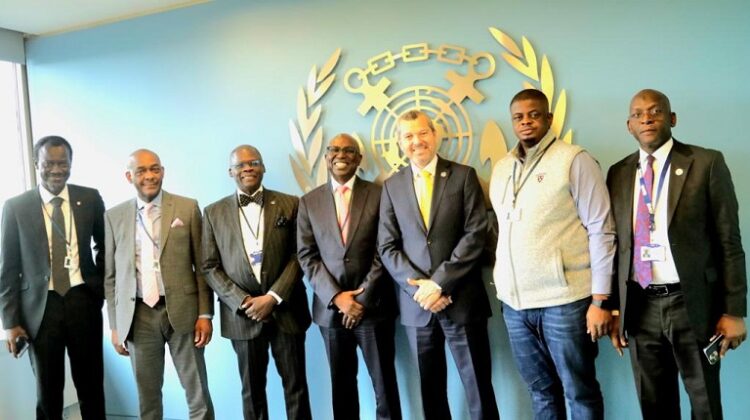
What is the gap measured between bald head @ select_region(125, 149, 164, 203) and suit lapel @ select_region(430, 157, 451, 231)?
1.56 meters

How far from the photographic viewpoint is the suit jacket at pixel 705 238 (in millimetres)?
2234

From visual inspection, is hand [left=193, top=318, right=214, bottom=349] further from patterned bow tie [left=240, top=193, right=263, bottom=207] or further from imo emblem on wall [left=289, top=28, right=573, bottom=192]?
imo emblem on wall [left=289, top=28, right=573, bottom=192]

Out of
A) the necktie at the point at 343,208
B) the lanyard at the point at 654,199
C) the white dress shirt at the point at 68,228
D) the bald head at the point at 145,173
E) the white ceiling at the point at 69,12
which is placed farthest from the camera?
the white ceiling at the point at 69,12

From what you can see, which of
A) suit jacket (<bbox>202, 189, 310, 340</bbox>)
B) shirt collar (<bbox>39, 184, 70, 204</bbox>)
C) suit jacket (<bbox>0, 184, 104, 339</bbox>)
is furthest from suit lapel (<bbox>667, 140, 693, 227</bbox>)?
shirt collar (<bbox>39, 184, 70, 204</bbox>)

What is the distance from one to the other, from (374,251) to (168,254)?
1.14 metres

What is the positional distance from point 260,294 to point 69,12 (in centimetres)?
258

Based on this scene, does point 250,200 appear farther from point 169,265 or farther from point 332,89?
point 332,89

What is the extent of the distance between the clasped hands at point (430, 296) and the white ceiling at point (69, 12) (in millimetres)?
2559

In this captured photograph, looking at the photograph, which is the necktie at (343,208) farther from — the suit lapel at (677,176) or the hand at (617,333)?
the suit lapel at (677,176)

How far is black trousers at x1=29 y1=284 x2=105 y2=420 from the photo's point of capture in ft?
10.5

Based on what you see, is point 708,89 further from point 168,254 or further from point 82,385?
point 82,385

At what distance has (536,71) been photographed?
3008mm

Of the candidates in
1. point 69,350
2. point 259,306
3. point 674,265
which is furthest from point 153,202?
point 674,265

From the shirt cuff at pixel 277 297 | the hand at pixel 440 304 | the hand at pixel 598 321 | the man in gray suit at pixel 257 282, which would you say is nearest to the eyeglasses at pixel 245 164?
the man in gray suit at pixel 257 282
